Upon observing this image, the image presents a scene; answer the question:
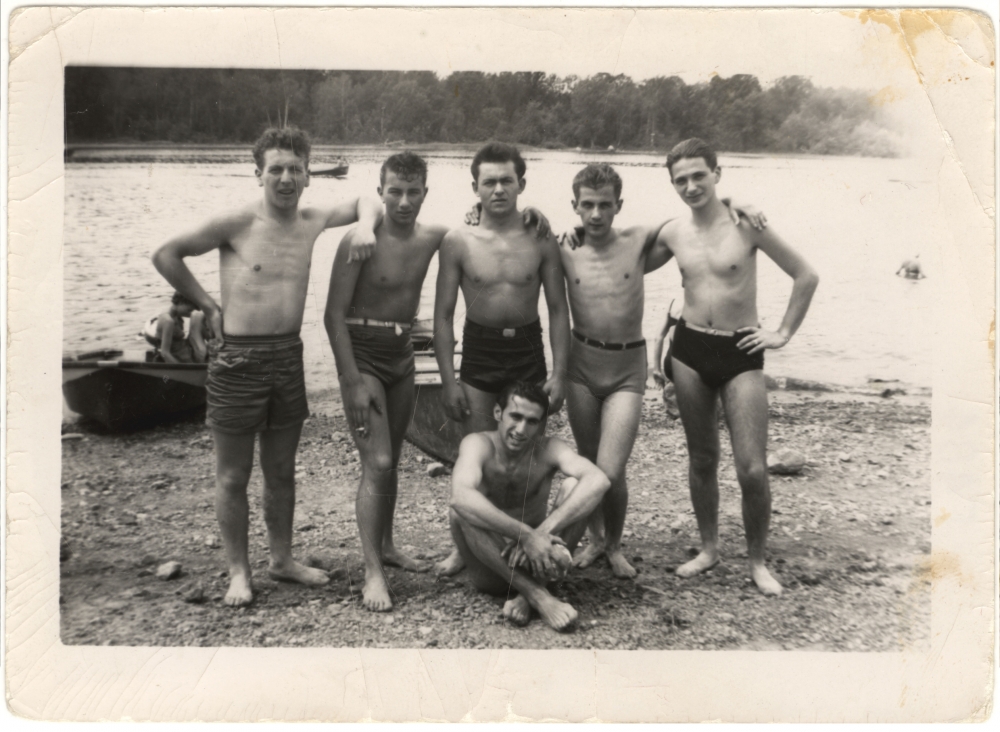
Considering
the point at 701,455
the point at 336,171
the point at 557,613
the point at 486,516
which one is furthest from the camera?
the point at 701,455

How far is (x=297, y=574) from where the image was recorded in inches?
131

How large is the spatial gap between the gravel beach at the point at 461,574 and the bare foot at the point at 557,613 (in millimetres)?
65

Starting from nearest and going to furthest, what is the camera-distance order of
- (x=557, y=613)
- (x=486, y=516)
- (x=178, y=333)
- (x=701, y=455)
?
(x=486, y=516) → (x=557, y=613) → (x=701, y=455) → (x=178, y=333)

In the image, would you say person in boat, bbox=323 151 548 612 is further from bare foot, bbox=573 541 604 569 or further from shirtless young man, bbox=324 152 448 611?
bare foot, bbox=573 541 604 569

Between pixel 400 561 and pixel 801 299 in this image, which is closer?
pixel 801 299

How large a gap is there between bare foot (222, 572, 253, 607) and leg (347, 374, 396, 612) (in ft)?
1.54

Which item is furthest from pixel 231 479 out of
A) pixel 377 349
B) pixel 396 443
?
pixel 377 349

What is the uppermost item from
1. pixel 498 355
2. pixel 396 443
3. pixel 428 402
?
pixel 498 355

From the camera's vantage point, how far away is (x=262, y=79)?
332 centimetres

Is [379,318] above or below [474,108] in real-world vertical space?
below

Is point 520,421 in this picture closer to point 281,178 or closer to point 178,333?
point 281,178

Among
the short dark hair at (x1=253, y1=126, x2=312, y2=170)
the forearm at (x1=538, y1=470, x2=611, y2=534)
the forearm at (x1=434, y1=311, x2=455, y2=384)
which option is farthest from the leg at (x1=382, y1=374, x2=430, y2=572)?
the short dark hair at (x1=253, y1=126, x2=312, y2=170)

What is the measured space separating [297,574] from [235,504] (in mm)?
404

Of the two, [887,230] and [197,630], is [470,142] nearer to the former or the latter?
[887,230]
